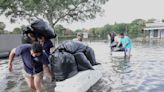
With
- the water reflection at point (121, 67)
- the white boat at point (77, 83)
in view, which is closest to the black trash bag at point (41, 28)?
the white boat at point (77, 83)

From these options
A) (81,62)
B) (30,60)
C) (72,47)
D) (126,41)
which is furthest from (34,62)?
(126,41)

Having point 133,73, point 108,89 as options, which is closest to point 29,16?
point 133,73

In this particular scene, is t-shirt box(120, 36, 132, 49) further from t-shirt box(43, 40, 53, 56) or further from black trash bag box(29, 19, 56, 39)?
black trash bag box(29, 19, 56, 39)

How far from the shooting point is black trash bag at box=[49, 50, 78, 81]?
775cm

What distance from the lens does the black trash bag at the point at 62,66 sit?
775cm

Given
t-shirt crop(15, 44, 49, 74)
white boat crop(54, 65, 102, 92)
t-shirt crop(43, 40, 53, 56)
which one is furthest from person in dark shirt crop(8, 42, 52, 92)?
t-shirt crop(43, 40, 53, 56)

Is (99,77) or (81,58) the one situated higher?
(81,58)

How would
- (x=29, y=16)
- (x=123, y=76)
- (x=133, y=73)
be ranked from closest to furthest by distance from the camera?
1. (x=123, y=76)
2. (x=133, y=73)
3. (x=29, y=16)

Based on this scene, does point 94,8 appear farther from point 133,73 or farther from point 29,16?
point 133,73

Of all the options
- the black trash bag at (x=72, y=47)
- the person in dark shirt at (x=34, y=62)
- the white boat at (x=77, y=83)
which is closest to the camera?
the person in dark shirt at (x=34, y=62)

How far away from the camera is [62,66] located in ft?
25.5

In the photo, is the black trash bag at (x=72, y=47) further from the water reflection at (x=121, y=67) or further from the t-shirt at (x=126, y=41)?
the t-shirt at (x=126, y=41)

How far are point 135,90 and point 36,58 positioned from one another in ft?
10.2

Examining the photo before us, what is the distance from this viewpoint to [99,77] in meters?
9.96
